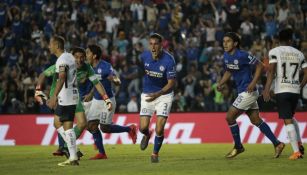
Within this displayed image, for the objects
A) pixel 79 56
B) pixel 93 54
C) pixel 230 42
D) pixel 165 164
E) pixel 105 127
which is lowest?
pixel 165 164

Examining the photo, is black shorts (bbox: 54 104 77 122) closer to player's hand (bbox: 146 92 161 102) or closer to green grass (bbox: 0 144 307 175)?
green grass (bbox: 0 144 307 175)

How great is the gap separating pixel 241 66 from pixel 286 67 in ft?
3.72

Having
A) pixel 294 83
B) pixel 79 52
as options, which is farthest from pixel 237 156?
pixel 79 52

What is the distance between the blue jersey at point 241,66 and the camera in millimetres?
16594

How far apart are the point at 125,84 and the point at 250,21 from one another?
553 cm

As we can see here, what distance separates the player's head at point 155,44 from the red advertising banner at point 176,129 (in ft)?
28.9

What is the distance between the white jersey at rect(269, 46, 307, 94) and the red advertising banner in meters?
8.29

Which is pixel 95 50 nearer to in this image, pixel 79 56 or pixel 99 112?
pixel 79 56

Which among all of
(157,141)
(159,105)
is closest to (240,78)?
(159,105)

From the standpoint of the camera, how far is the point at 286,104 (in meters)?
15.7

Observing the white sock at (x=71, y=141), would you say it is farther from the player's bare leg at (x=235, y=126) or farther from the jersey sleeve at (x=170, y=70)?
the player's bare leg at (x=235, y=126)

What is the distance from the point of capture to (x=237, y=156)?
17.4 metres

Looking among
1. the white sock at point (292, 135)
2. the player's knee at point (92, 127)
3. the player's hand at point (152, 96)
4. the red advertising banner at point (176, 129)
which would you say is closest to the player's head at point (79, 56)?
the player's hand at point (152, 96)

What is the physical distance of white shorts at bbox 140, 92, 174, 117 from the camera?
52.9 feet
